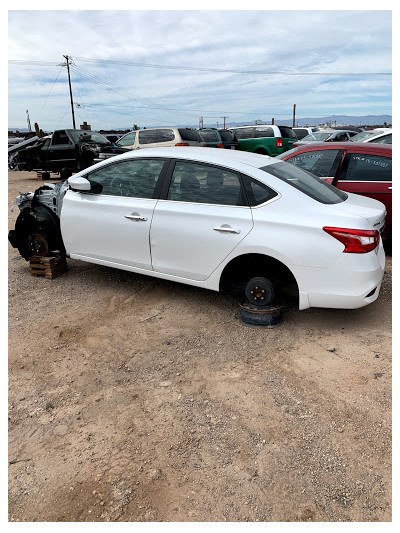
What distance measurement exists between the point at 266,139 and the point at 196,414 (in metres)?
15.2

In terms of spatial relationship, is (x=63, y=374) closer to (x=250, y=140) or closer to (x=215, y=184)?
(x=215, y=184)

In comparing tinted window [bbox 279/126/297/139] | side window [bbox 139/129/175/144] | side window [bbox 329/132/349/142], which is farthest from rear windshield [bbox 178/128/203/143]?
side window [bbox 329/132/349/142]

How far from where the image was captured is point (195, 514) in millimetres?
2012

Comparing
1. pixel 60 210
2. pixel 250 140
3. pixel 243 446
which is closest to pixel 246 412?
pixel 243 446

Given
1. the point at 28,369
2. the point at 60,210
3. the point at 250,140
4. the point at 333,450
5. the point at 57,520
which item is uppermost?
the point at 250,140

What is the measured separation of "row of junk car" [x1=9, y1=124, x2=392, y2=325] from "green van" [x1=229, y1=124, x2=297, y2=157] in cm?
1114

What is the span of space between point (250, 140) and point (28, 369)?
15219 mm

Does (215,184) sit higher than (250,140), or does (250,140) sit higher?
(250,140)

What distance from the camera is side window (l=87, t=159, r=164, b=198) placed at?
4266mm

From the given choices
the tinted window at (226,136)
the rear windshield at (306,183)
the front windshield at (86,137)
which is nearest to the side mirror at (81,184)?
the rear windshield at (306,183)

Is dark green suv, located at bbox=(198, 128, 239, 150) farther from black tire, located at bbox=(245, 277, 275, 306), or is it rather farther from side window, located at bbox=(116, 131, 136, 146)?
black tire, located at bbox=(245, 277, 275, 306)

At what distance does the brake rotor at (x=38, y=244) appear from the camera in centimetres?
519

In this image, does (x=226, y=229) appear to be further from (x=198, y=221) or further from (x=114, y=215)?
(x=114, y=215)

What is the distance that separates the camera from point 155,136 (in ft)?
43.8
